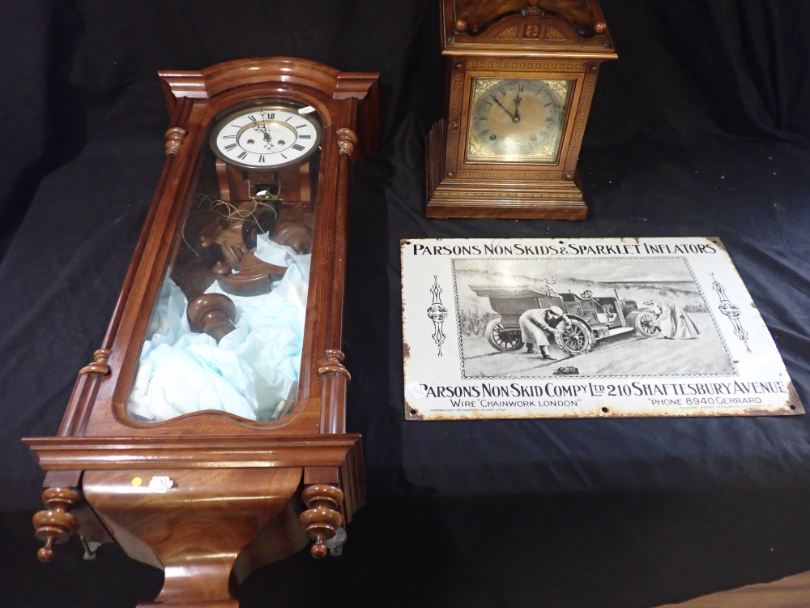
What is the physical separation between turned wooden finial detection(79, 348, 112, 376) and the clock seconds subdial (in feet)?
2.88

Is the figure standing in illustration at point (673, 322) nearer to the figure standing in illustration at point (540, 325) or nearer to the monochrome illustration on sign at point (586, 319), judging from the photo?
the monochrome illustration on sign at point (586, 319)

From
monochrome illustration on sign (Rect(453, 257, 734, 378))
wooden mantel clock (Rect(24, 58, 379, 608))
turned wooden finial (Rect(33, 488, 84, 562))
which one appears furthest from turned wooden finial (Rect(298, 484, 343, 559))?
monochrome illustration on sign (Rect(453, 257, 734, 378))

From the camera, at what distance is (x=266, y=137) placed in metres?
1.50

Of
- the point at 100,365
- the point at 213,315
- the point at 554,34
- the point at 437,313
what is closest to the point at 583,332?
the point at 437,313

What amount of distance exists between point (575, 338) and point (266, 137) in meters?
0.75

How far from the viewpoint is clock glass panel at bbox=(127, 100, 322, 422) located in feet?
3.73

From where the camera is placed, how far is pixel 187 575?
3.31 ft

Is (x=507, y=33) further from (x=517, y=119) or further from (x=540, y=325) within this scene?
(x=540, y=325)

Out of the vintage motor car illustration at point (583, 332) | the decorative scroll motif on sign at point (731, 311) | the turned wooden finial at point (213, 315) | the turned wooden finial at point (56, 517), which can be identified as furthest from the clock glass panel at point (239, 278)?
the decorative scroll motif on sign at point (731, 311)

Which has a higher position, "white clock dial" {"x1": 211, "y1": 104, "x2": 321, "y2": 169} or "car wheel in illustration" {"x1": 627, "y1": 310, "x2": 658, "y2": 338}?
"white clock dial" {"x1": 211, "y1": 104, "x2": 321, "y2": 169}

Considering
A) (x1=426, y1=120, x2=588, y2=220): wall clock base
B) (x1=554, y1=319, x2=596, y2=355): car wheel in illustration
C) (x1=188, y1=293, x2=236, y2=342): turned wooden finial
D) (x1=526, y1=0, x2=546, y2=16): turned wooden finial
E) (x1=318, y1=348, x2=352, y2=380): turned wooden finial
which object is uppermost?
(x1=526, y1=0, x2=546, y2=16): turned wooden finial

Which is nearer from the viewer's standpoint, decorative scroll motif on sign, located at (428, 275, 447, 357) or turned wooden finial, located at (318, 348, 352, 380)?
turned wooden finial, located at (318, 348, 352, 380)

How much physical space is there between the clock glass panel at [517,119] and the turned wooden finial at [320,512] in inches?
33.8

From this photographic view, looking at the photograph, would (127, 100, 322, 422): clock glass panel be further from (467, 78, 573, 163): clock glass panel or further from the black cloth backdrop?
(467, 78, 573, 163): clock glass panel
